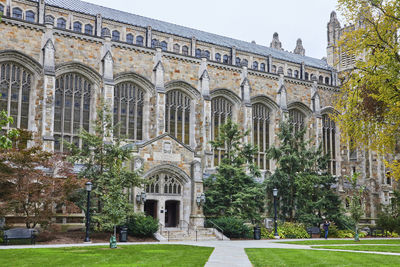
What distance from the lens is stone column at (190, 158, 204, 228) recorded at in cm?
3309

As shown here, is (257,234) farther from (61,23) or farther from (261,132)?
(61,23)

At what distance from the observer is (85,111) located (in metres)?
38.1

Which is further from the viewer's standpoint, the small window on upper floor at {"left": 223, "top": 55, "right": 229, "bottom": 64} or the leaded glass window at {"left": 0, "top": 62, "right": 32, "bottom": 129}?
the small window on upper floor at {"left": 223, "top": 55, "right": 229, "bottom": 64}

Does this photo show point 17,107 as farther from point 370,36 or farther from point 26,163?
point 370,36

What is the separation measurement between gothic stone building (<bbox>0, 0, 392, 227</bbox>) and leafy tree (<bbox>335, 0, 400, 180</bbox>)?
14856 mm

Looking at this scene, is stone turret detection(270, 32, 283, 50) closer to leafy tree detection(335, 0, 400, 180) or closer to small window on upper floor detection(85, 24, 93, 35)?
small window on upper floor detection(85, 24, 93, 35)

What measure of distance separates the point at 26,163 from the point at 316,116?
110 ft

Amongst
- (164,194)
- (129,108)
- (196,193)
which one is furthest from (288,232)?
(129,108)

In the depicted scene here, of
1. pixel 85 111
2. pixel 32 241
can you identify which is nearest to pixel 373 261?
pixel 32 241

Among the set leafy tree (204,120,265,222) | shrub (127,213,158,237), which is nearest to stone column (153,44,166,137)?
leafy tree (204,120,265,222)

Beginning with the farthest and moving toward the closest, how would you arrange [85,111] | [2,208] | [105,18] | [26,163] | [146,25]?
[146,25]
[105,18]
[85,111]
[26,163]
[2,208]

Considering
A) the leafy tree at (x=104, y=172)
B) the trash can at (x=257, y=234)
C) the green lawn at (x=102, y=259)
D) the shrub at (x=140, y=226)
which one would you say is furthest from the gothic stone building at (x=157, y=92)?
the green lawn at (x=102, y=259)

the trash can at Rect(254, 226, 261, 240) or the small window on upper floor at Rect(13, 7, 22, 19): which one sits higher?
the small window on upper floor at Rect(13, 7, 22, 19)

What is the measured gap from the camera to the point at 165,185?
33.2m
